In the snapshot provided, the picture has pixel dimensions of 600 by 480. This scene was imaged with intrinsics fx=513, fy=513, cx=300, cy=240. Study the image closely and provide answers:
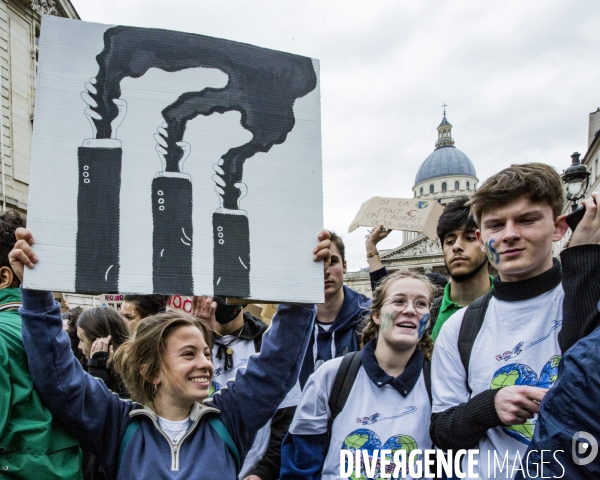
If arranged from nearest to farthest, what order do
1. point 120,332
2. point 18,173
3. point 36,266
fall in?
1. point 36,266
2. point 120,332
3. point 18,173

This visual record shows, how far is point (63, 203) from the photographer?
1.57 metres

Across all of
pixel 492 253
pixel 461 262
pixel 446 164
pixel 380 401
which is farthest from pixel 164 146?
pixel 446 164

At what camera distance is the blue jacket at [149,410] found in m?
1.57

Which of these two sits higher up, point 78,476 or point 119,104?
point 119,104

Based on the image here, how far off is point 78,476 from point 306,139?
1355 mm

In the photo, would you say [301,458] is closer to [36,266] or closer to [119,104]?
[36,266]

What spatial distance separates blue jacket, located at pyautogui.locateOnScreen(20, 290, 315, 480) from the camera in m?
1.57

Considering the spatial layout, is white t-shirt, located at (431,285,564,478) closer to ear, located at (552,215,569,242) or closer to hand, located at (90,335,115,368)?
ear, located at (552,215,569,242)

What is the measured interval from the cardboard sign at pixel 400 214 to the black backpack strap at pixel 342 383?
163 cm

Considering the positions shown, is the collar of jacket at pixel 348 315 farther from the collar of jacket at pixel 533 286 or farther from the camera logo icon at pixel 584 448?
the camera logo icon at pixel 584 448

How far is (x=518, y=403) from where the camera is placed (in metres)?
1.43

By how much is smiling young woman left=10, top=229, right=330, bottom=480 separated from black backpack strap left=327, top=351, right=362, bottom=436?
10.6 inches

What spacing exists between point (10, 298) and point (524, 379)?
1.73 m

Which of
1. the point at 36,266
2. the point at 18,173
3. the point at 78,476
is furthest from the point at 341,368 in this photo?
the point at 18,173
